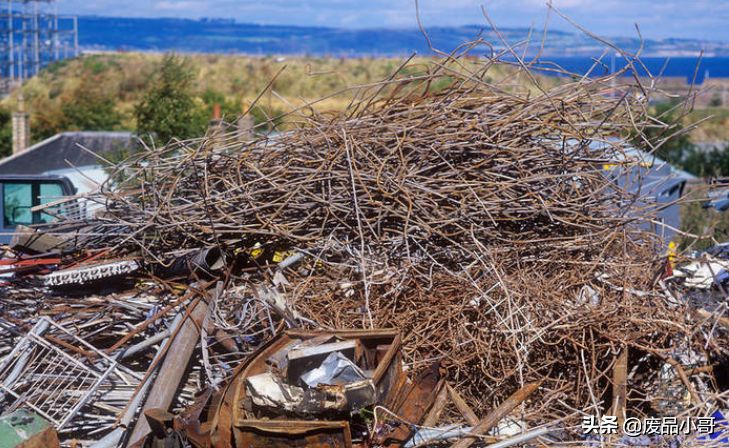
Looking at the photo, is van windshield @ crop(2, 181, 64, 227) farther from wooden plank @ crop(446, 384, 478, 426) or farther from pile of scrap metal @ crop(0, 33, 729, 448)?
wooden plank @ crop(446, 384, 478, 426)

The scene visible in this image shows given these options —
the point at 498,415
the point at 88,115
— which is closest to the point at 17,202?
the point at 498,415

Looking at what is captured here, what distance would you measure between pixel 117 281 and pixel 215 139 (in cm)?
113

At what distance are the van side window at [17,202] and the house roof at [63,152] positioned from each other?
13.9ft

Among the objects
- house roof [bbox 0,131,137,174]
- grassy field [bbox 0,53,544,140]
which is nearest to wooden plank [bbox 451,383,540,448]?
house roof [bbox 0,131,137,174]

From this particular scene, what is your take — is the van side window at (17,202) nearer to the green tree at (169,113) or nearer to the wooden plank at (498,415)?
the wooden plank at (498,415)

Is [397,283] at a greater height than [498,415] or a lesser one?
greater

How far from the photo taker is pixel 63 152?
13.6 m

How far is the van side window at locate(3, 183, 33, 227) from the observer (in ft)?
25.3

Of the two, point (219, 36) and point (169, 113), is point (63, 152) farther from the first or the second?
point (219, 36)

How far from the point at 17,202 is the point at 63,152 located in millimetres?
6231

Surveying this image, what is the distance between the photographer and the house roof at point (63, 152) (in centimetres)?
1275

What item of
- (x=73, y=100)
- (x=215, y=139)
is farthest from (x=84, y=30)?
(x=215, y=139)

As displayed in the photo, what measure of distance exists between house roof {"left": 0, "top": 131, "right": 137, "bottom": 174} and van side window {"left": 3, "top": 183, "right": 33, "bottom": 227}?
4238 millimetres

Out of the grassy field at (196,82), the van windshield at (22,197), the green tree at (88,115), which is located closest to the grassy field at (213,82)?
the grassy field at (196,82)
